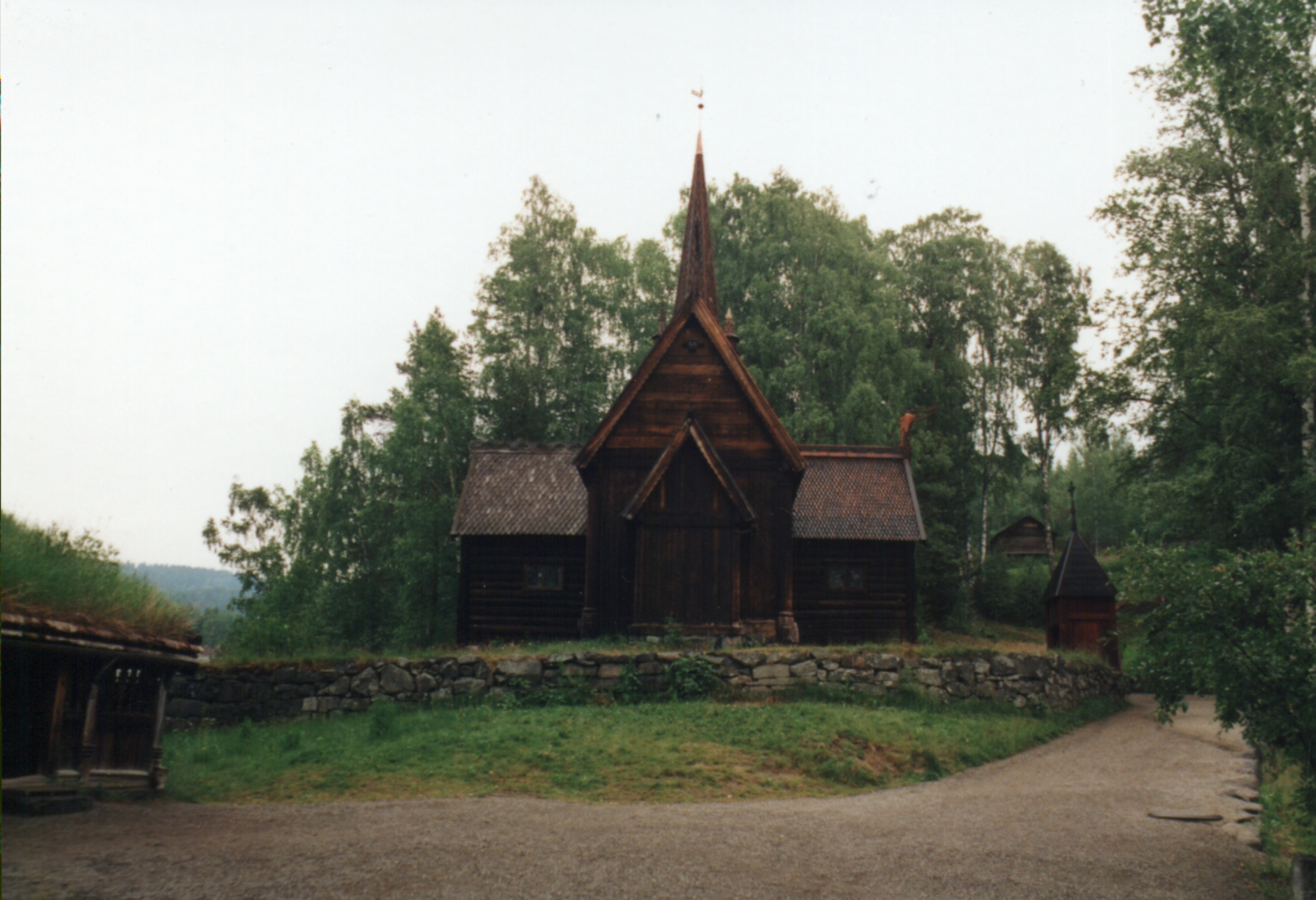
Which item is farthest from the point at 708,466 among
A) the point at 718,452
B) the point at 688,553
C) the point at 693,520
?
the point at 688,553

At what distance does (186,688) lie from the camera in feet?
61.2

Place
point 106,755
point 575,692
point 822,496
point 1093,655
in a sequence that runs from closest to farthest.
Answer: point 106,755 → point 575,692 → point 1093,655 → point 822,496

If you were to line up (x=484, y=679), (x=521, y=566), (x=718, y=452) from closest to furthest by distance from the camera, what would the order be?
(x=484, y=679) < (x=718, y=452) < (x=521, y=566)

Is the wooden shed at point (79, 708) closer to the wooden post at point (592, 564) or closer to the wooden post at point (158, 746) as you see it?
the wooden post at point (158, 746)

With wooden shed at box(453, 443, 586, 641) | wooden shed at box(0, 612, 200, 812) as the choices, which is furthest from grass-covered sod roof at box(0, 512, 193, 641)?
wooden shed at box(453, 443, 586, 641)

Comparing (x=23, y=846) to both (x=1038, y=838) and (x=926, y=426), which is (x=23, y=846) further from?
(x=926, y=426)

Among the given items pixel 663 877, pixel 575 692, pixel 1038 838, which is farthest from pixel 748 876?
pixel 575 692

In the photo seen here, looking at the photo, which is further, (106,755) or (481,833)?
(106,755)

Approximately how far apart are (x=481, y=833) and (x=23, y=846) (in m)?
4.12

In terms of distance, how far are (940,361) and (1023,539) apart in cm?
1771

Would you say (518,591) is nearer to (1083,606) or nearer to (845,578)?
(845,578)

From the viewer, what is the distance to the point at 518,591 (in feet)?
87.8

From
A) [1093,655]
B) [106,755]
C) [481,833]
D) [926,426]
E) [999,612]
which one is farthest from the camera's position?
[999,612]

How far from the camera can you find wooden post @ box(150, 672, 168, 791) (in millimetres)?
12297
